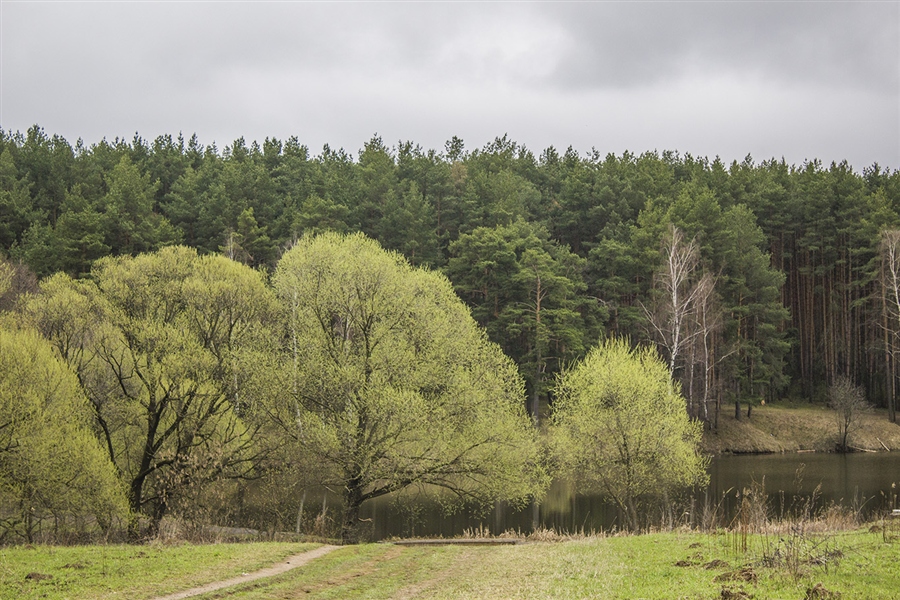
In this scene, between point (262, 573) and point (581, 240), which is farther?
point (581, 240)

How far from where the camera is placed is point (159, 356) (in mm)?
27969

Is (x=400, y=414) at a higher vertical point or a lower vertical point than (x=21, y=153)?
lower

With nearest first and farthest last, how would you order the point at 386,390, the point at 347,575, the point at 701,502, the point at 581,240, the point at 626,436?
the point at 347,575, the point at 386,390, the point at 626,436, the point at 701,502, the point at 581,240

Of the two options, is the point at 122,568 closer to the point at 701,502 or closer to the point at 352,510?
the point at 352,510

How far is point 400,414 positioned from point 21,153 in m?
69.0

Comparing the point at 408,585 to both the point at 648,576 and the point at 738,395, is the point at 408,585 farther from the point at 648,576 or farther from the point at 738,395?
the point at 738,395

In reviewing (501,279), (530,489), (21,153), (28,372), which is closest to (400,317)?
(530,489)

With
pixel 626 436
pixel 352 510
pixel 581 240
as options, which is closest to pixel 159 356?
pixel 352 510

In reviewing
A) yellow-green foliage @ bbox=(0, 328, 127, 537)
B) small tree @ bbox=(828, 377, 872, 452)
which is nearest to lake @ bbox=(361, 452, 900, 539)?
small tree @ bbox=(828, 377, 872, 452)

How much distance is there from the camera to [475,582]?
14.8 m

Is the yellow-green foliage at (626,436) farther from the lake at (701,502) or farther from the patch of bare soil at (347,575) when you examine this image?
the patch of bare soil at (347,575)

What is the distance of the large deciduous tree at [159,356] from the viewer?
28.0 meters

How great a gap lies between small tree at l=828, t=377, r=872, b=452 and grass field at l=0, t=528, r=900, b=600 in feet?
148

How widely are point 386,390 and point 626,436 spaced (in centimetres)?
994
